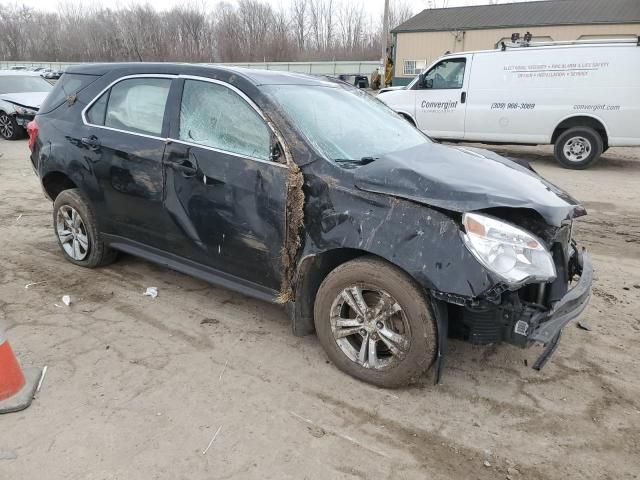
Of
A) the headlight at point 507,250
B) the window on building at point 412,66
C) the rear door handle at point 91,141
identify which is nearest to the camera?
the headlight at point 507,250

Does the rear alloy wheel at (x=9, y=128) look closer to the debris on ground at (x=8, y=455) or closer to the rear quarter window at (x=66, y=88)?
the rear quarter window at (x=66, y=88)

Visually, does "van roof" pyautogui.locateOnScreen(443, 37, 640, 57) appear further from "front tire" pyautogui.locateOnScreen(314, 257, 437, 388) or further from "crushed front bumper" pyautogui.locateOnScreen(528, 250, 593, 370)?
"front tire" pyautogui.locateOnScreen(314, 257, 437, 388)

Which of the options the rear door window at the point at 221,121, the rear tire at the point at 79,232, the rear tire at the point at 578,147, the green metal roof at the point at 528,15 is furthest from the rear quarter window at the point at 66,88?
the green metal roof at the point at 528,15

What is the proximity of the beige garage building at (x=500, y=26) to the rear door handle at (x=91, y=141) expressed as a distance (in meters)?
27.9

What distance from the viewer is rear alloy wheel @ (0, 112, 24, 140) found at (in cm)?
1294

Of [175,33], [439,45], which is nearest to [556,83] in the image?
[439,45]

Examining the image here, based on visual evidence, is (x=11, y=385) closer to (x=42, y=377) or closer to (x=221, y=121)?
(x=42, y=377)

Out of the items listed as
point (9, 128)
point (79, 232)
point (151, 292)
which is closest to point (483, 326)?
point (151, 292)

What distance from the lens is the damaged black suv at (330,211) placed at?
8.72 ft

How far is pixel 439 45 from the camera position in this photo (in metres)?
31.2

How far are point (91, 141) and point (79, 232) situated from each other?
0.93m

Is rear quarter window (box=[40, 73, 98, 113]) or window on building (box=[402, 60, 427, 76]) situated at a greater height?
window on building (box=[402, 60, 427, 76])

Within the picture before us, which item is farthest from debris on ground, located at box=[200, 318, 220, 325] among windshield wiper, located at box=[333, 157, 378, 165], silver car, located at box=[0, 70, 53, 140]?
silver car, located at box=[0, 70, 53, 140]

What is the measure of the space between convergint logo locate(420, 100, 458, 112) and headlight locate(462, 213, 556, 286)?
8.73 meters
